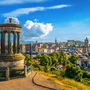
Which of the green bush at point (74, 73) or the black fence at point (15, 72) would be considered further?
the green bush at point (74, 73)

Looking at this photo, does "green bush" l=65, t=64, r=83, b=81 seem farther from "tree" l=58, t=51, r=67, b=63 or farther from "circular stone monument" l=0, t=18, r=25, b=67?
"tree" l=58, t=51, r=67, b=63

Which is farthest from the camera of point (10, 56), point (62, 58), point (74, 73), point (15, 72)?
point (62, 58)

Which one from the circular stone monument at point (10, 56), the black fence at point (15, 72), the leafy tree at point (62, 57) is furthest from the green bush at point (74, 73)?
the leafy tree at point (62, 57)

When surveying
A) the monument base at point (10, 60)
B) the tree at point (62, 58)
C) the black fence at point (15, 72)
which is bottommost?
the tree at point (62, 58)

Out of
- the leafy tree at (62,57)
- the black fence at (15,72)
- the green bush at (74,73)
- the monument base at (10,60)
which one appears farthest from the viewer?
the leafy tree at (62,57)

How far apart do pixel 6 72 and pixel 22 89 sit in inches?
185

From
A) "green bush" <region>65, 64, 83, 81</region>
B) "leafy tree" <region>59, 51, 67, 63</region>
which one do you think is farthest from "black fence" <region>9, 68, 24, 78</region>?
"leafy tree" <region>59, 51, 67, 63</region>

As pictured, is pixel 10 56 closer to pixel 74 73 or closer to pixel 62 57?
pixel 74 73

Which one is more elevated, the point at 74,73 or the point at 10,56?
the point at 10,56

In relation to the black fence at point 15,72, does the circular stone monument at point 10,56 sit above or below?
above

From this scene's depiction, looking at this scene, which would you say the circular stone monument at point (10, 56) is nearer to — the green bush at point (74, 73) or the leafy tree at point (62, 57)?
the green bush at point (74, 73)

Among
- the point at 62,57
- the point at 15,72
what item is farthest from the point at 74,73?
the point at 62,57

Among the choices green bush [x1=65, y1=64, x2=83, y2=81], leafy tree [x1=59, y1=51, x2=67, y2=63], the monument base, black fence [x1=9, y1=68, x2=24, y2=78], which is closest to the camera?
black fence [x1=9, y1=68, x2=24, y2=78]

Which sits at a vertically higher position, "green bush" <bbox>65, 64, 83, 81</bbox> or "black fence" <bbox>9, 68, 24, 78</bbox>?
"black fence" <bbox>9, 68, 24, 78</bbox>
